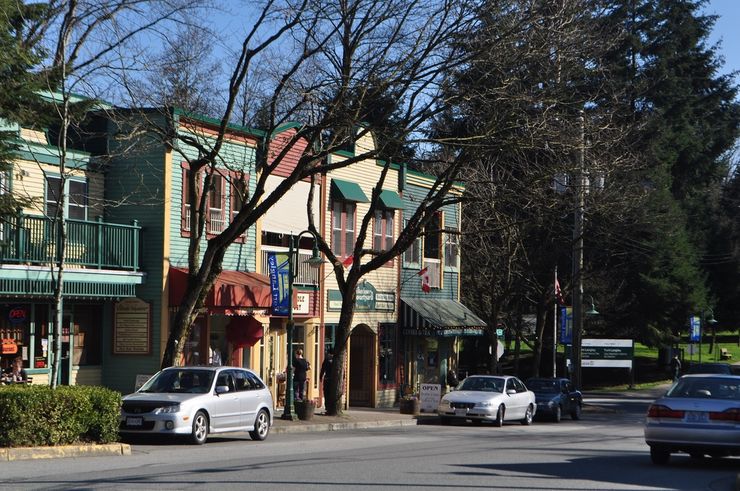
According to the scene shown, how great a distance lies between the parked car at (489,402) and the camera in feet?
99.6

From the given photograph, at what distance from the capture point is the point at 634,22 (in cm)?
6231

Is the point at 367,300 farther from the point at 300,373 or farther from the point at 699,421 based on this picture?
the point at 699,421

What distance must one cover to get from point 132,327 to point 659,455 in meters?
15.3

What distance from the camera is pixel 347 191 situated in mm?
35438

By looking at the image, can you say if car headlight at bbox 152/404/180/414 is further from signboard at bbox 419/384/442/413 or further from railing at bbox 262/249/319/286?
signboard at bbox 419/384/442/413

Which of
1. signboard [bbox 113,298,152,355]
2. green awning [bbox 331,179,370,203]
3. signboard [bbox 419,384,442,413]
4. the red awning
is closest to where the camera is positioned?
signboard [bbox 113,298,152,355]

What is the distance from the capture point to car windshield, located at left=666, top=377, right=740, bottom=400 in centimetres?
1709

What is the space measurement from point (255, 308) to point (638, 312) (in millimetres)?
32400

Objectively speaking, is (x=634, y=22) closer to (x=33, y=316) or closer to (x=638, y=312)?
(x=638, y=312)

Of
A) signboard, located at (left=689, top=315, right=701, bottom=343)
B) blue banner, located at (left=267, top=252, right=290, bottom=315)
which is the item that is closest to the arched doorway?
blue banner, located at (left=267, top=252, right=290, bottom=315)

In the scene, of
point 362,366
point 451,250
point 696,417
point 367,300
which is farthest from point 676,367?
point 696,417

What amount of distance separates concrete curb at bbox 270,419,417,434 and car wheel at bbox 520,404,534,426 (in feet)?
10.8

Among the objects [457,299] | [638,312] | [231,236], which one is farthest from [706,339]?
[231,236]

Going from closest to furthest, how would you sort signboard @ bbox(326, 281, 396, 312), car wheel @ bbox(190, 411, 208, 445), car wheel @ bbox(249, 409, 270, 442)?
1. car wheel @ bbox(190, 411, 208, 445)
2. car wheel @ bbox(249, 409, 270, 442)
3. signboard @ bbox(326, 281, 396, 312)
